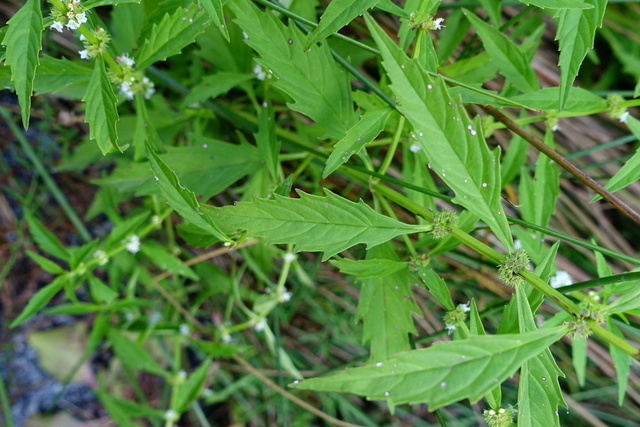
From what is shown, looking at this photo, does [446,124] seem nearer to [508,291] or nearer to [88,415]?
[508,291]

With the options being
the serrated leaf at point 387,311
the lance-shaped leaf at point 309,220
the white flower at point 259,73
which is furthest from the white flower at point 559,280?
the white flower at point 259,73

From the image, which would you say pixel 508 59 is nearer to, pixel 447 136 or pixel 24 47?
pixel 447 136

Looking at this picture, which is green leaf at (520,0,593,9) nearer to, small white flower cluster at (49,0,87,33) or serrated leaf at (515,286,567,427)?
serrated leaf at (515,286,567,427)

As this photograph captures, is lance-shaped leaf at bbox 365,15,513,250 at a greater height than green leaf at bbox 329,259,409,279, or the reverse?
lance-shaped leaf at bbox 365,15,513,250

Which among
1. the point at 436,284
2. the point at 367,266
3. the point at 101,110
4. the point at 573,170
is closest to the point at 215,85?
the point at 101,110

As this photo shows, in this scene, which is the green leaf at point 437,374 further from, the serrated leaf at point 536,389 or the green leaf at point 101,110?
the green leaf at point 101,110

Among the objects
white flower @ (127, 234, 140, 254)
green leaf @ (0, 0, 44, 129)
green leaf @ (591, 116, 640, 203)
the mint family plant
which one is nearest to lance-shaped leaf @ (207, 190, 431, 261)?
the mint family plant

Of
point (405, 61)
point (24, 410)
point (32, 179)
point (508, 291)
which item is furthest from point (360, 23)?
point (24, 410)
